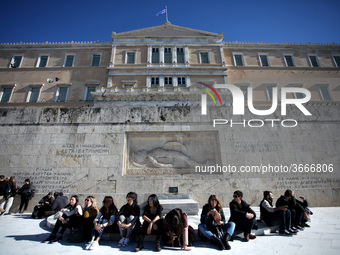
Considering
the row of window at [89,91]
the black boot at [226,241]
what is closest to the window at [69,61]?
the row of window at [89,91]

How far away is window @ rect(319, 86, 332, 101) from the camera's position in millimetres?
28562

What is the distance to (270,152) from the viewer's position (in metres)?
8.62

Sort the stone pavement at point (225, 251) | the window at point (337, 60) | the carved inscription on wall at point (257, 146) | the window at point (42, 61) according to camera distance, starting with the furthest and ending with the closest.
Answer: the window at point (337, 60) → the window at point (42, 61) → the carved inscription on wall at point (257, 146) → the stone pavement at point (225, 251)

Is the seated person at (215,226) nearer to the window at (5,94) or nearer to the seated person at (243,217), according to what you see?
the seated person at (243,217)

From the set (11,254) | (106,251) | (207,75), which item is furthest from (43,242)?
(207,75)

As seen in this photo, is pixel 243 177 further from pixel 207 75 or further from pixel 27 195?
pixel 207 75

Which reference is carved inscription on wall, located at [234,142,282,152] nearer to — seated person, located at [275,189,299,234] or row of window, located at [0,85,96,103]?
seated person, located at [275,189,299,234]

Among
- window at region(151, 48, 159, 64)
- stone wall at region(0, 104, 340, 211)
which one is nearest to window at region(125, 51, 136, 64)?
window at region(151, 48, 159, 64)

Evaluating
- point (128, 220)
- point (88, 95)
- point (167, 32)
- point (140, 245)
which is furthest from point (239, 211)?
point (167, 32)

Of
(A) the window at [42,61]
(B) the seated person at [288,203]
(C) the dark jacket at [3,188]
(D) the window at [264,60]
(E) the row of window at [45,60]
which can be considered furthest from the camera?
(D) the window at [264,60]

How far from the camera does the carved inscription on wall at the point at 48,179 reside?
7.83 meters

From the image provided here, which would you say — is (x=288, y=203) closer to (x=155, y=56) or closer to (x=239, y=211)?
(x=239, y=211)

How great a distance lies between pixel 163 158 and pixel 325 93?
105 feet

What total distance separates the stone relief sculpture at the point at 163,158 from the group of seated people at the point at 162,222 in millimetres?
4122
